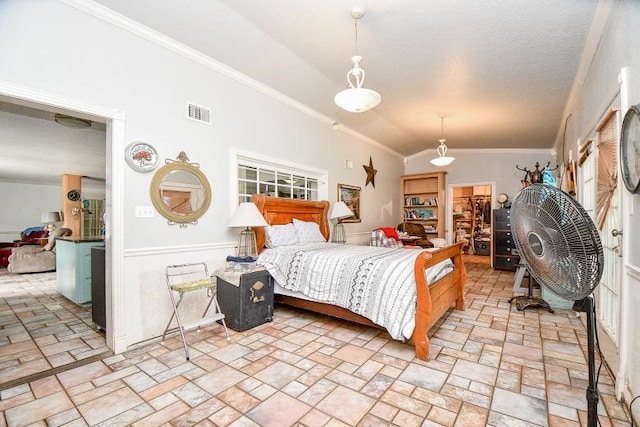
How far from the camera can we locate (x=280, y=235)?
3795 mm

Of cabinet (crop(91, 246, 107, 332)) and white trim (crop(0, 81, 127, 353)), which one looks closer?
white trim (crop(0, 81, 127, 353))

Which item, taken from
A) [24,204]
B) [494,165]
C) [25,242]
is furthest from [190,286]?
[24,204]

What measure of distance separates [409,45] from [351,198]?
314cm

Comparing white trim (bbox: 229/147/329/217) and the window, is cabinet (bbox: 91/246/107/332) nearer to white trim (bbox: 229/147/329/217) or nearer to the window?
white trim (bbox: 229/147/329/217)

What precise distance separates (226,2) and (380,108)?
289 centimetres

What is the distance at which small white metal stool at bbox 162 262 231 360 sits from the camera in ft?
8.59

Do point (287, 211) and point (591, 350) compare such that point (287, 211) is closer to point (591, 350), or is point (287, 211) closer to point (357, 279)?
point (357, 279)

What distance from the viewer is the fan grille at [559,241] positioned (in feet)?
3.38

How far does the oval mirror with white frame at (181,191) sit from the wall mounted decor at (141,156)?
0.11m

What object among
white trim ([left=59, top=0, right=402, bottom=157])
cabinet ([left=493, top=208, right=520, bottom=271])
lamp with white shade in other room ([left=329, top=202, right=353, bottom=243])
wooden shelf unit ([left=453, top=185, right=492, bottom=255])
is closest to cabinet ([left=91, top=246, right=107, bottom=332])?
white trim ([left=59, top=0, right=402, bottom=157])

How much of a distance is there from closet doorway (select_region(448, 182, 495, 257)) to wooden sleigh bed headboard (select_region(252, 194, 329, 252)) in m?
5.24

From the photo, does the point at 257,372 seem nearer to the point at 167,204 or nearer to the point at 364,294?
the point at 364,294

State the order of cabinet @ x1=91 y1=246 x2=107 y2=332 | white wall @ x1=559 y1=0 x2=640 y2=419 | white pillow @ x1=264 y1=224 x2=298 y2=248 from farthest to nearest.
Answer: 1. white pillow @ x1=264 y1=224 x2=298 y2=248
2. cabinet @ x1=91 y1=246 x2=107 y2=332
3. white wall @ x1=559 y1=0 x2=640 y2=419

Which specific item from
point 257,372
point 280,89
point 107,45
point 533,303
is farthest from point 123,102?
point 533,303
